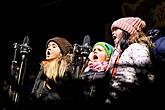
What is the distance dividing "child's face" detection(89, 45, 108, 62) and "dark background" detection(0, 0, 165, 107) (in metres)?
1.71

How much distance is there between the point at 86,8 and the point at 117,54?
315cm

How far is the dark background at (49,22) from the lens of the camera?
857 centimetres

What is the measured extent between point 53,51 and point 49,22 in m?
2.44

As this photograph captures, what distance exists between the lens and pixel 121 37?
19.9ft

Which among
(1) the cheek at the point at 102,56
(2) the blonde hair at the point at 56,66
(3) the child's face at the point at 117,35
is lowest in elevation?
(2) the blonde hair at the point at 56,66

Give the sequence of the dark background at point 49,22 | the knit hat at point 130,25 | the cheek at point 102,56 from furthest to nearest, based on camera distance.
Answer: the dark background at point 49,22 → the cheek at point 102,56 → the knit hat at point 130,25

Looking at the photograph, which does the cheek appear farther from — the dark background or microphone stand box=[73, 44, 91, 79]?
the dark background

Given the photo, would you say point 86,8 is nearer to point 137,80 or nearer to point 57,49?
point 57,49

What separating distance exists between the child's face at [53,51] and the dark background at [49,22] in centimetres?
151

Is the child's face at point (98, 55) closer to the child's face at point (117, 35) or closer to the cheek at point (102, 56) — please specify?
the cheek at point (102, 56)

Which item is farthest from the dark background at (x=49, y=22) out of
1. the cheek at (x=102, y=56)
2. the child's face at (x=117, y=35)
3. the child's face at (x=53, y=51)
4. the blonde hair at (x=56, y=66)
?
the child's face at (x=117, y=35)

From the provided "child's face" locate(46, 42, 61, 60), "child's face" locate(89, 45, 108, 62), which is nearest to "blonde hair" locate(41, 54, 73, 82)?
"child's face" locate(46, 42, 61, 60)

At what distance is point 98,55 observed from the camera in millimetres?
6465

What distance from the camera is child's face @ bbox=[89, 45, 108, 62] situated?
645 centimetres
